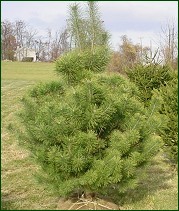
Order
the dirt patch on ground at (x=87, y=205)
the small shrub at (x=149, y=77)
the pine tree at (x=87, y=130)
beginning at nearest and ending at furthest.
→ the pine tree at (x=87, y=130), the dirt patch on ground at (x=87, y=205), the small shrub at (x=149, y=77)

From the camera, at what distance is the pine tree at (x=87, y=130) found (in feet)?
14.1

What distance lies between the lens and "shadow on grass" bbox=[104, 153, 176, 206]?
5.63m

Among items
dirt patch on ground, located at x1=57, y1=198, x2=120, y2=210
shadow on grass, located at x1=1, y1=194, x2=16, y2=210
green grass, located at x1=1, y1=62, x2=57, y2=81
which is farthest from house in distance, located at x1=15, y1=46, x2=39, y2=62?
dirt patch on ground, located at x1=57, y1=198, x2=120, y2=210

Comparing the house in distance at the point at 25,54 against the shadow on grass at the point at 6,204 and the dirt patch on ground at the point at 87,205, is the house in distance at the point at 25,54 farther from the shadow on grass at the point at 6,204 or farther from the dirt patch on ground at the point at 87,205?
the dirt patch on ground at the point at 87,205

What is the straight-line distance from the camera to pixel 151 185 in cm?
657

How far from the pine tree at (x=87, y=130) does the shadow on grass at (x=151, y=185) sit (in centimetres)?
77

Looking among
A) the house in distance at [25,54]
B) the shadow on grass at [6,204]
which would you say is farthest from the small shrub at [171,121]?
the house in distance at [25,54]

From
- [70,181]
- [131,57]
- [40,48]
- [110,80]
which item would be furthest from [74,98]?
[40,48]

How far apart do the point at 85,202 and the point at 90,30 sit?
8.26ft

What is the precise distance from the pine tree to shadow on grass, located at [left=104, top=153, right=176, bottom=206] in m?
0.77

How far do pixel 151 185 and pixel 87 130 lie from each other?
273 centimetres

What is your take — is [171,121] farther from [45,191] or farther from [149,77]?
[149,77]

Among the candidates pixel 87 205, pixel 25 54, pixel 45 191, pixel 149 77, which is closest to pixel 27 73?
pixel 149 77

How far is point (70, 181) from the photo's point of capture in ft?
14.3
